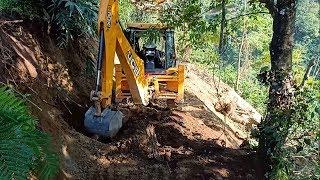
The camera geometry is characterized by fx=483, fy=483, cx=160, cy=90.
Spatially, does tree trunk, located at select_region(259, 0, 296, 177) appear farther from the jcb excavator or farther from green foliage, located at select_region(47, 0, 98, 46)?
green foliage, located at select_region(47, 0, 98, 46)

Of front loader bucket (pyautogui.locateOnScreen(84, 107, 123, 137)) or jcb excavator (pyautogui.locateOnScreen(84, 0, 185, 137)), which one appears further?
front loader bucket (pyautogui.locateOnScreen(84, 107, 123, 137))

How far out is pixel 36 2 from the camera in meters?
8.76

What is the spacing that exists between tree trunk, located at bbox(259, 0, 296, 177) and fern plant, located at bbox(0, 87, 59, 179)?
167 inches

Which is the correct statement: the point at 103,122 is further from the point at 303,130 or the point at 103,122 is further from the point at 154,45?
the point at 154,45

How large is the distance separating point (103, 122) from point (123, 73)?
1.82 m

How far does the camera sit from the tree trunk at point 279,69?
691cm

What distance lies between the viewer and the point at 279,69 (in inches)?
280

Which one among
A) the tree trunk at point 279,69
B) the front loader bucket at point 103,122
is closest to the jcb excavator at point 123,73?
the front loader bucket at point 103,122

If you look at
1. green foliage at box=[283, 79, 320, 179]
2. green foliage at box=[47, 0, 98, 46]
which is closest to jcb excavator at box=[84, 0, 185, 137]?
green foliage at box=[47, 0, 98, 46]

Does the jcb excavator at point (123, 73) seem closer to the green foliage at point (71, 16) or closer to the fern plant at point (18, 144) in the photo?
the green foliage at point (71, 16)

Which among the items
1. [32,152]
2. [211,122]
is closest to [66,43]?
[211,122]

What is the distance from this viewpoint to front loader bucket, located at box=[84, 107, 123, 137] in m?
7.46

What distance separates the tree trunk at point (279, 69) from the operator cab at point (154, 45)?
9.44 ft

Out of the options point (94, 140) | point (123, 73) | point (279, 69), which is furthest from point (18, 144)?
point (123, 73)
